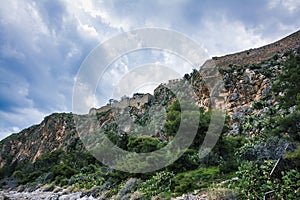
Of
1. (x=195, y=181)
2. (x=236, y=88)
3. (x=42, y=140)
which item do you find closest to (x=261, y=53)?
(x=236, y=88)

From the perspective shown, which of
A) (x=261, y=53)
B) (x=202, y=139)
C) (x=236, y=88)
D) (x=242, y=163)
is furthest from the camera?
(x=261, y=53)

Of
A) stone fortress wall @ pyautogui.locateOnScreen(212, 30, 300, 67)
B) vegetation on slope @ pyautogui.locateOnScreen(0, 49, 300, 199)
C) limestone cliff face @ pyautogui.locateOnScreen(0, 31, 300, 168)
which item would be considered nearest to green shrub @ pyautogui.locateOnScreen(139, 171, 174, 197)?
vegetation on slope @ pyautogui.locateOnScreen(0, 49, 300, 199)

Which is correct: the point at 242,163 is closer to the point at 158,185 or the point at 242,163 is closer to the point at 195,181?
the point at 195,181

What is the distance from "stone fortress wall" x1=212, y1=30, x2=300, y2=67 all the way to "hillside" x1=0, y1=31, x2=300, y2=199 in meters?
0.11

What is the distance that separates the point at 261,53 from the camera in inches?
1414

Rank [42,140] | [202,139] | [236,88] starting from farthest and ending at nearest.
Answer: [42,140]
[236,88]
[202,139]

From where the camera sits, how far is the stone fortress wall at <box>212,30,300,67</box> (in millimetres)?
33344

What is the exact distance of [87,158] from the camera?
1320 inches

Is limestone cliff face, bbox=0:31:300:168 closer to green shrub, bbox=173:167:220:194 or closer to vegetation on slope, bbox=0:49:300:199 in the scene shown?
vegetation on slope, bbox=0:49:300:199

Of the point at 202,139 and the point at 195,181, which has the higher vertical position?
the point at 202,139

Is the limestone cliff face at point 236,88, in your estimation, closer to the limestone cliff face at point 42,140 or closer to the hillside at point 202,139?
the limestone cliff face at point 42,140

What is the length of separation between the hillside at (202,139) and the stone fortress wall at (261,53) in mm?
109

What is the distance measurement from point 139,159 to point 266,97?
1507cm

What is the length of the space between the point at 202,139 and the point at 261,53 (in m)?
23.4
